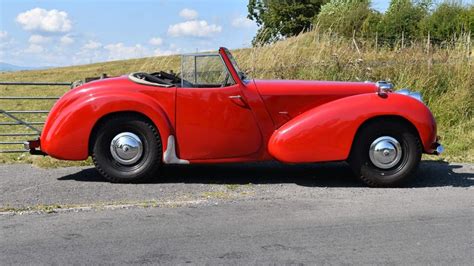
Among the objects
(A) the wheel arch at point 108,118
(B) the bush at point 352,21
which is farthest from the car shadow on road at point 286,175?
(B) the bush at point 352,21

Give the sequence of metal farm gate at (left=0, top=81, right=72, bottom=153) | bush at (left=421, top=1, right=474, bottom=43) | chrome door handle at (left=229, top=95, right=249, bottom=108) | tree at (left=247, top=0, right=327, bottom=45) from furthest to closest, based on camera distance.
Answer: tree at (left=247, top=0, right=327, bottom=45), bush at (left=421, top=1, right=474, bottom=43), metal farm gate at (left=0, top=81, right=72, bottom=153), chrome door handle at (left=229, top=95, right=249, bottom=108)

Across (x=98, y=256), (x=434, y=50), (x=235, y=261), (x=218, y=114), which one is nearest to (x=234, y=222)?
(x=235, y=261)

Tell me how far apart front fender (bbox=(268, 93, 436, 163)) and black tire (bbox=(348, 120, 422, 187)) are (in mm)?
106

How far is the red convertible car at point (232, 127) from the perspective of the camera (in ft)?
20.6

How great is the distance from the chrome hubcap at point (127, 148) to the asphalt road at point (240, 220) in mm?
349

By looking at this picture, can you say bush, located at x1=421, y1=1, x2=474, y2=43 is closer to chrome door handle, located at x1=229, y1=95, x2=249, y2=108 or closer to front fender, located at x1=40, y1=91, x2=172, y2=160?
chrome door handle, located at x1=229, y1=95, x2=249, y2=108

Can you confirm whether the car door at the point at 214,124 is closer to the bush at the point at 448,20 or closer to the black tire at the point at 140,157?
Result: the black tire at the point at 140,157

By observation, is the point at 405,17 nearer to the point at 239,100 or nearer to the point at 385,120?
the point at 385,120

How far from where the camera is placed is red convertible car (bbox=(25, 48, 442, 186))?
627cm

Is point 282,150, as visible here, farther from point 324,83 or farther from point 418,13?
point 418,13

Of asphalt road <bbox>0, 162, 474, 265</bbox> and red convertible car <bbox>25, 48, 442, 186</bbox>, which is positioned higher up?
red convertible car <bbox>25, 48, 442, 186</bbox>

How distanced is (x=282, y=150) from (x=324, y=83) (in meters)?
1.14

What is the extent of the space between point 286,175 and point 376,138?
1.33m

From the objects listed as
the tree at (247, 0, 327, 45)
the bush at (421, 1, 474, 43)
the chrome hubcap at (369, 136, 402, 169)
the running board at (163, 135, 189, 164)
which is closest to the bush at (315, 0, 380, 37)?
the bush at (421, 1, 474, 43)
